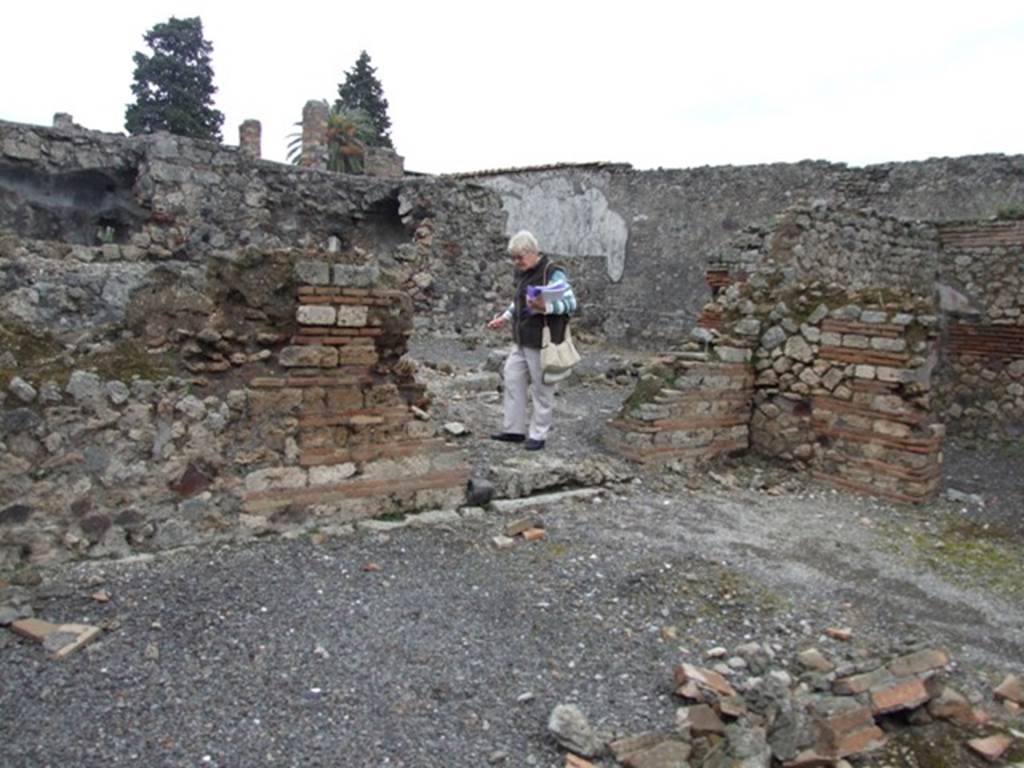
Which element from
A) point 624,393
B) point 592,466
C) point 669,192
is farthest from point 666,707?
point 669,192

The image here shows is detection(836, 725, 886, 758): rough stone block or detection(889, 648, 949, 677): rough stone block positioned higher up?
detection(889, 648, 949, 677): rough stone block

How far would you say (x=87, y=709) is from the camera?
2.84 m

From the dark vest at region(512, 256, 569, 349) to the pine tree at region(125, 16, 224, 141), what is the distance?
29.5 m

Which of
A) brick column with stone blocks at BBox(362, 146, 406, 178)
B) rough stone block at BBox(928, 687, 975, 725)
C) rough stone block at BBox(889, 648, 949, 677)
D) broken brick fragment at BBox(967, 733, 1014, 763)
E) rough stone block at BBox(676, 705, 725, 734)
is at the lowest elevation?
broken brick fragment at BBox(967, 733, 1014, 763)

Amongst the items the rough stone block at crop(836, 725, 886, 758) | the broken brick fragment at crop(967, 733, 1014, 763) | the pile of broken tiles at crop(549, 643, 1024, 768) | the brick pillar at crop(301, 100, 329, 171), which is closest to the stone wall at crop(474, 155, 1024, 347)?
the brick pillar at crop(301, 100, 329, 171)

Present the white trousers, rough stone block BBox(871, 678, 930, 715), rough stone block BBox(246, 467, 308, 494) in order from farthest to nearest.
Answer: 1. the white trousers
2. rough stone block BBox(246, 467, 308, 494)
3. rough stone block BBox(871, 678, 930, 715)

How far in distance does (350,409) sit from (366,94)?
3626 centimetres

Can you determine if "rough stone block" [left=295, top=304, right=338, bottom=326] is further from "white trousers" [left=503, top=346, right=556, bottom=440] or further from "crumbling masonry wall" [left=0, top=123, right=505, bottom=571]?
"white trousers" [left=503, top=346, right=556, bottom=440]

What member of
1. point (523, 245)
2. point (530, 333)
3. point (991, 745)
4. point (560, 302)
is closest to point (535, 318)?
point (530, 333)

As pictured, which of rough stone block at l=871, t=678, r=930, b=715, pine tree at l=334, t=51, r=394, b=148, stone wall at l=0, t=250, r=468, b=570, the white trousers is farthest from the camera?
pine tree at l=334, t=51, r=394, b=148

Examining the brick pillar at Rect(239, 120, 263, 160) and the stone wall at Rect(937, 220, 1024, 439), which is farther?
the brick pillar at Rect(239, 120, 263, 160)

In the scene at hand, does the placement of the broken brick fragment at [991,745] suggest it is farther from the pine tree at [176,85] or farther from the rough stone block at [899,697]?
the pine tree at [176,85]

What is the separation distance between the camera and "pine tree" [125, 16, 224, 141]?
32062 millimetres

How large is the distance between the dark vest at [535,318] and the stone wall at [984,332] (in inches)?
267
